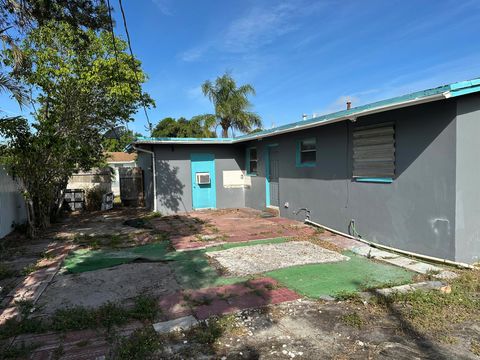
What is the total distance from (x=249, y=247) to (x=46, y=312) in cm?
385

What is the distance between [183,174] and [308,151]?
5.15 m

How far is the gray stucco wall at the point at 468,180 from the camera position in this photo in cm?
512

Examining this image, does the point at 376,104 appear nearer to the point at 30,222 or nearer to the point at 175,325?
the point at 175,325

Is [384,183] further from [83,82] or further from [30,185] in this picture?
[30,185]

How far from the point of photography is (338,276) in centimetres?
511

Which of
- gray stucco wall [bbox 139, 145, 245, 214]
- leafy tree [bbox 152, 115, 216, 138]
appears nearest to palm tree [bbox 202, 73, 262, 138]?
leafy tree [bbox 152, 115, 216, 138]

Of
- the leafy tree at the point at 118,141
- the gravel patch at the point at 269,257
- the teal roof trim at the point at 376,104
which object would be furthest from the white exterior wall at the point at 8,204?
the teal roof trim at the point at 376,104

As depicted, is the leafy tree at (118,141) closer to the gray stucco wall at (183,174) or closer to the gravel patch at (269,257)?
the gray stucco wall at (183,174)

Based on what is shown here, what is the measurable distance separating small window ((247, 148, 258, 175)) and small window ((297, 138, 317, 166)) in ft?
10.3

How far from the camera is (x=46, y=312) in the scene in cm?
402

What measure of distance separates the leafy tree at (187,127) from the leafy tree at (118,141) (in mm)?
9552

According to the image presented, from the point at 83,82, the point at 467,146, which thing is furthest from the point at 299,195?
the point at 83,82

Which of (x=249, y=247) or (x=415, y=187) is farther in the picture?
(x=249, y=247)

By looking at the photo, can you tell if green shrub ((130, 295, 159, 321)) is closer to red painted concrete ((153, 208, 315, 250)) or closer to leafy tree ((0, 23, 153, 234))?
red painted concrete ((153, 208, 315, 250))
